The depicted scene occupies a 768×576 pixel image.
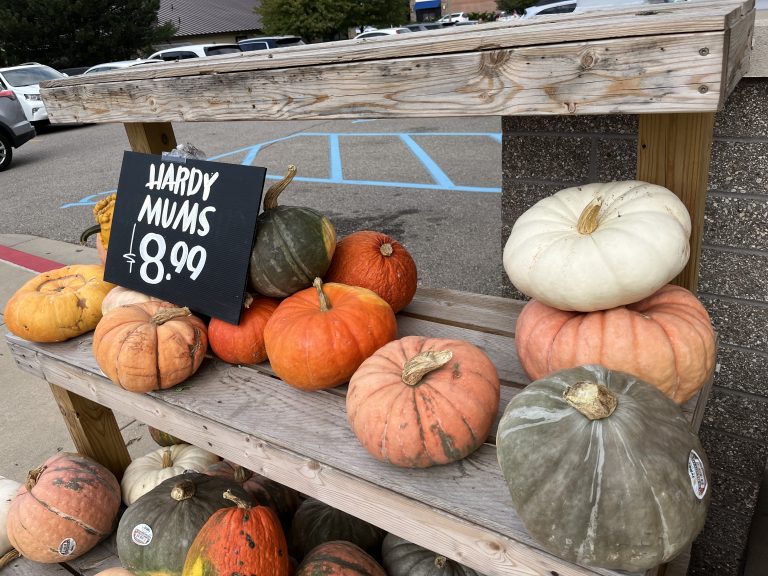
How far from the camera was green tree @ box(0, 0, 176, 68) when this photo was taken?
23.7 m

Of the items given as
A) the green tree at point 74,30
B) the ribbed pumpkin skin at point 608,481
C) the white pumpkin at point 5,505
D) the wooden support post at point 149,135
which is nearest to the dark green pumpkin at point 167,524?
the white pumpkin at point 5,505

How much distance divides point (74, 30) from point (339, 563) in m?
28.9

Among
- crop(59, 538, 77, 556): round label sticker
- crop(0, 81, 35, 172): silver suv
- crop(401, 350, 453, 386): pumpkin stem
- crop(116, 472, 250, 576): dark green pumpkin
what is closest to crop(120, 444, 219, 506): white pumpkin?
A: crop(59, 538, 77, 556): round label sticker

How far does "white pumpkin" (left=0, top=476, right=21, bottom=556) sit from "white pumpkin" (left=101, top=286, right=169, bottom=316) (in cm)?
86

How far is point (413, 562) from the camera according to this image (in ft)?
5.30

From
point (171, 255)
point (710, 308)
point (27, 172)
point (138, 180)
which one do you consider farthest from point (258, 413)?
point (27, 172)

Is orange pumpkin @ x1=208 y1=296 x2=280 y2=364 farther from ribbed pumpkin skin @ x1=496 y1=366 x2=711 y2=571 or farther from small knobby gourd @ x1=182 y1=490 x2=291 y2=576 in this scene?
ribbed pumpkin skin @ x1=496 y1=366 x2=711 y2=571

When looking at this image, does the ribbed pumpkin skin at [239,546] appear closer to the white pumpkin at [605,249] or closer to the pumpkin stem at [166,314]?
the pumpkin stem at [166,314]

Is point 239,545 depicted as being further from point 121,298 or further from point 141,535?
point 121,298

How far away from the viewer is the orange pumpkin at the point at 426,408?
1.15 metres

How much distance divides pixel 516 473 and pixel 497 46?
0.71 meters

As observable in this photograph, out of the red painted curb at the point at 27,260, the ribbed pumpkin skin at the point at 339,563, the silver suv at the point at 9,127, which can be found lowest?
the red painted curb at the point at 27,260

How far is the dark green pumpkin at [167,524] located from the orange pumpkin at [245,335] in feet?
1.20

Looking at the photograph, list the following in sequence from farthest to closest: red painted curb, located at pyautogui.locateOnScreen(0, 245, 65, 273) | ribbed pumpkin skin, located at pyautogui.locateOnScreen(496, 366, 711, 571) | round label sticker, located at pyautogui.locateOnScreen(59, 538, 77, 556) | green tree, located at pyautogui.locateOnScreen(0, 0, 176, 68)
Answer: green tree, located at pyautogui.locateOnScreen(0, 0, 176, 68), red painted curb, located at pyautogui.locateOnScreen(0, 245, 65, 273), round label sticker, located at pyautogui.locateOnScreen(59, 538, 77, 556), ribbed pumpkin skin, located at pyautogui.locateOnScreen(496, 366, 711, 571)
